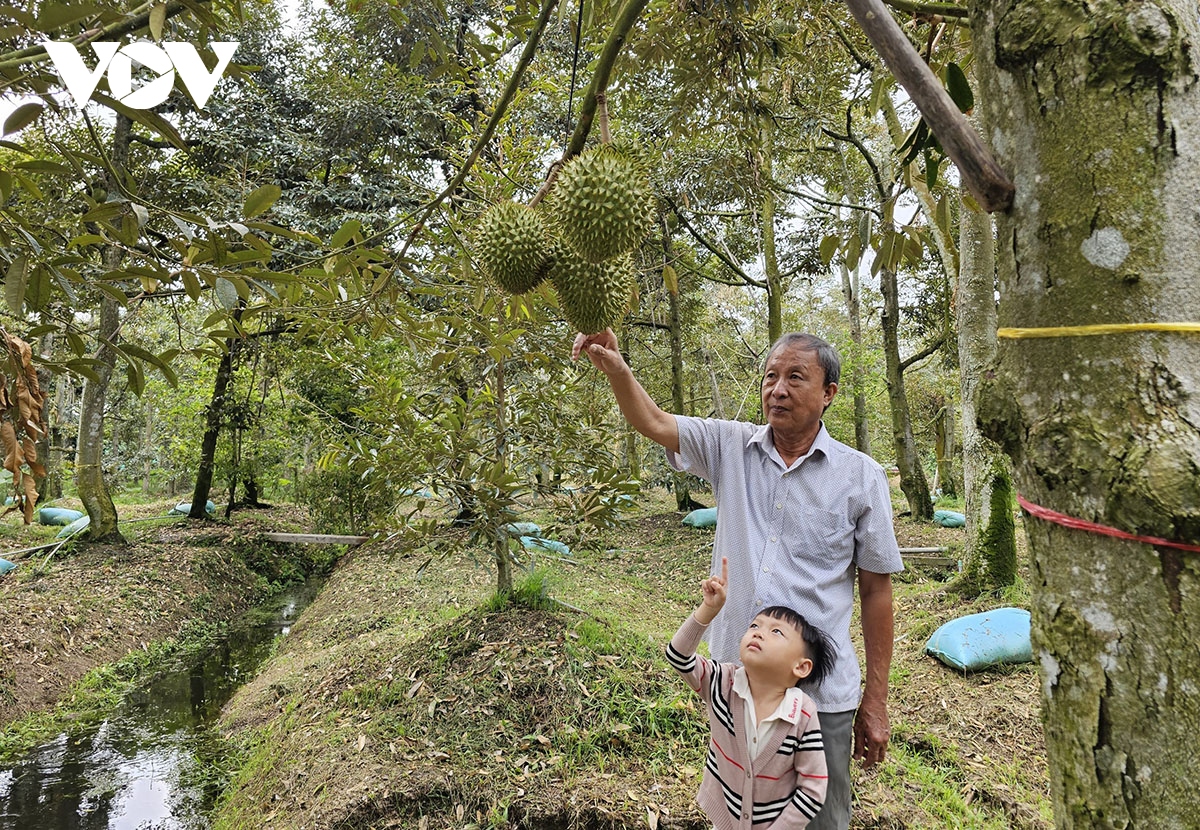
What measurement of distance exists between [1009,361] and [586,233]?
667 mm

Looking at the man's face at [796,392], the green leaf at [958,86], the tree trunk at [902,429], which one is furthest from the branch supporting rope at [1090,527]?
the tree trunk at [902,429]

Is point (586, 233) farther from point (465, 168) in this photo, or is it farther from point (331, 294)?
point (331, 294)

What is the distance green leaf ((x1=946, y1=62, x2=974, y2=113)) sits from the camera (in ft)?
3.09

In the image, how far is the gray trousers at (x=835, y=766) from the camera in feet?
5.06

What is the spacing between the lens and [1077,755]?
0.62 metres

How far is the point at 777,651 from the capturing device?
1.46 m

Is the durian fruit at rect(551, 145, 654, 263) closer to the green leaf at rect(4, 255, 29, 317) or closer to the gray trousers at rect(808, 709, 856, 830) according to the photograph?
the green leaf at rect(4, 255, 29, 317)

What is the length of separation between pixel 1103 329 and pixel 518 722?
2865 mm

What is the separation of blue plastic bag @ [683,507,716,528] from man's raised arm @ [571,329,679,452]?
664 cm

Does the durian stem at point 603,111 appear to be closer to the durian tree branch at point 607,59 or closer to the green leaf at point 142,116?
the durian tree branch at point 607,59

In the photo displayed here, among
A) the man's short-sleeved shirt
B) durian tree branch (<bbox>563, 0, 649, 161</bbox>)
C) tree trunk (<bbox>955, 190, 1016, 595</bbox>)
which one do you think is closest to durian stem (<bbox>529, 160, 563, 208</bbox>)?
durian tree branch (<bbox>563, 0, 649, 161</bbox>)

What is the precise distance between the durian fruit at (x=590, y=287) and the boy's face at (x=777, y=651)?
77 cm

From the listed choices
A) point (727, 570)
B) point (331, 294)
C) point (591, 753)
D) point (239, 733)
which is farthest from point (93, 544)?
point (727, 570)

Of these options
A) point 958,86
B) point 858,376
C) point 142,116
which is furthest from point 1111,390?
point 858,376
